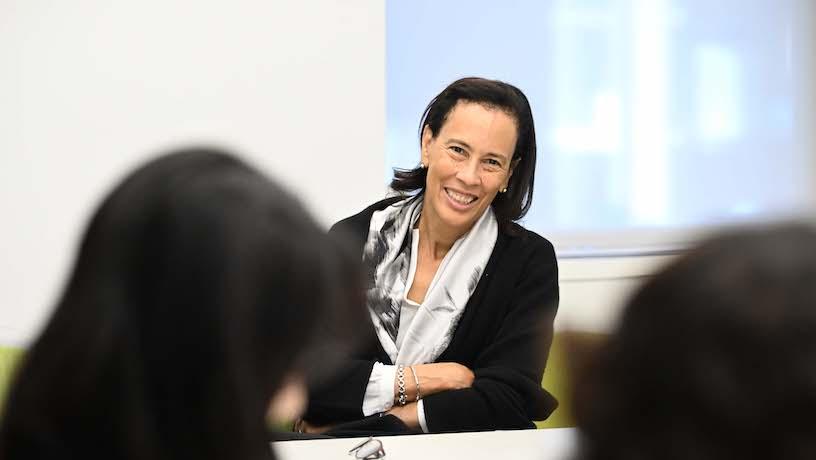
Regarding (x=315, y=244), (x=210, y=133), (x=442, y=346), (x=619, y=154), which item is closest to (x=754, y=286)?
(x=315, y=244)

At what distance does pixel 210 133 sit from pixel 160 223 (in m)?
3.27

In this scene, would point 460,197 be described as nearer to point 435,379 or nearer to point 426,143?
point 426,143

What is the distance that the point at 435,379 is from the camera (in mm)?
2852

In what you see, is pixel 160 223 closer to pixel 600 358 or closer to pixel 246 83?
pixel 600 358

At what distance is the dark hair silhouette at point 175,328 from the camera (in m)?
0.75

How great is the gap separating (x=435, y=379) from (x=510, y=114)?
833 millimetres

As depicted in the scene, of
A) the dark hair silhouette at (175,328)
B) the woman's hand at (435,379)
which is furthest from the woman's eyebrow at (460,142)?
the dark hair silhouette at (175,328)

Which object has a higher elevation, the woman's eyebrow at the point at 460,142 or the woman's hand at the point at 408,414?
the woman's eyebrow at the point at 460,142

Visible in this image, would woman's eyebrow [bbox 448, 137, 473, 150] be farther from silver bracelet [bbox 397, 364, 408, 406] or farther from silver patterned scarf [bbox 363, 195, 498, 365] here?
silver bracelet [bbox 397, 364, 408, 406]

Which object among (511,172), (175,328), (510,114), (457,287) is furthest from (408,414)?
(175,328)

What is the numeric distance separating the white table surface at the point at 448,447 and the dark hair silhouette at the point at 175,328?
4.67ft

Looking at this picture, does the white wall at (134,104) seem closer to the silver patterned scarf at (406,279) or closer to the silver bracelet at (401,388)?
the silver patterned scarf at (406,279)

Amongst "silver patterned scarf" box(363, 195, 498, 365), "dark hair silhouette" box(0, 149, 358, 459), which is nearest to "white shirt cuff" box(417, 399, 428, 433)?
"silver patterned scarf" box(363, 195, 498, 365)

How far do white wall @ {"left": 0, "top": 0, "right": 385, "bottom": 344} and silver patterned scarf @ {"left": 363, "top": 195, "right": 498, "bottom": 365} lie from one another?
33.4 inches
